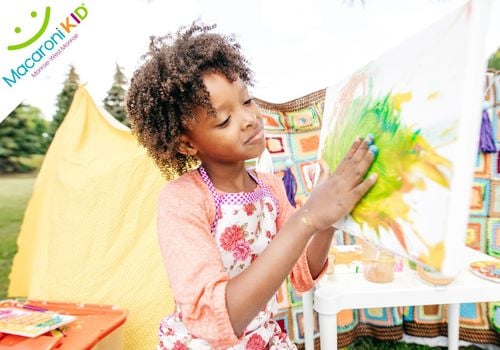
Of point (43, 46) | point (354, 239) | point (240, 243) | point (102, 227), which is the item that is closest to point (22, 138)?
point (43, 46)

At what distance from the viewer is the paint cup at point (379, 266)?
47.3 inches

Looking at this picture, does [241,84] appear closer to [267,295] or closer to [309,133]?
[267,295]

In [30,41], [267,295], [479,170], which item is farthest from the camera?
[30,41]

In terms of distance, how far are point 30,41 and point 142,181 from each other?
124 centimetres

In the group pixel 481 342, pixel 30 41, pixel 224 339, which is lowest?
pixel 481 342

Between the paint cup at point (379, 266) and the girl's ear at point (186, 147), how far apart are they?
0.62 meters

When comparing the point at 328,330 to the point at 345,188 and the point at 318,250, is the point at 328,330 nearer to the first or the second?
the point at 318,250

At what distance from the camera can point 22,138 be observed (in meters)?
4.80

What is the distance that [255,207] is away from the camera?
0.88m

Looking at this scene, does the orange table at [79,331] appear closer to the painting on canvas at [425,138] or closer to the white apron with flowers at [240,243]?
the white apron with flowers at [240,243]

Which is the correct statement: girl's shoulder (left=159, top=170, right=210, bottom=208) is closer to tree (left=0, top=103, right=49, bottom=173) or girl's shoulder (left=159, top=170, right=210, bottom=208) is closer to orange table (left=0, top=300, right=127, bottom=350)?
orange table (left=0, top=300, right=127, bottom=350)

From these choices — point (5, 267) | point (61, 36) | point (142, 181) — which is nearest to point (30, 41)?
point (61, 36)

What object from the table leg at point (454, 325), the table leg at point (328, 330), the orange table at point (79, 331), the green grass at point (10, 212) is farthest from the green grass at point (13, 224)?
the orange table at point (79, 331)

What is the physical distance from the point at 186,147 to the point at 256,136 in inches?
6.3
